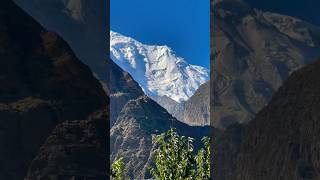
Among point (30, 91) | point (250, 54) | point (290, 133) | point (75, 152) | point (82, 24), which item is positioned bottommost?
point (75, 152)

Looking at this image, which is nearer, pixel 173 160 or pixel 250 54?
pixel 250 54

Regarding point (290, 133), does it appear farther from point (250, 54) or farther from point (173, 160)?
point (173, 160)

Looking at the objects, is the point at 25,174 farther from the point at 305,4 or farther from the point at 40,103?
the point at 305,4

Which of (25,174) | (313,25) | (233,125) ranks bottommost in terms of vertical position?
(25,174)

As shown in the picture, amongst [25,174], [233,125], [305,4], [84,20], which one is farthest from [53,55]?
[305,4]

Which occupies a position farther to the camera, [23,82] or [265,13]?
[265,13]

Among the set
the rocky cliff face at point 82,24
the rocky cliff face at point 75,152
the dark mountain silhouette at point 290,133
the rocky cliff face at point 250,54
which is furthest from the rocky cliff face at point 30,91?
the dark mountain silhouette at point 290,133

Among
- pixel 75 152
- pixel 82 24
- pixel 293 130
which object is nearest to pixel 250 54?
pixel 293 130
